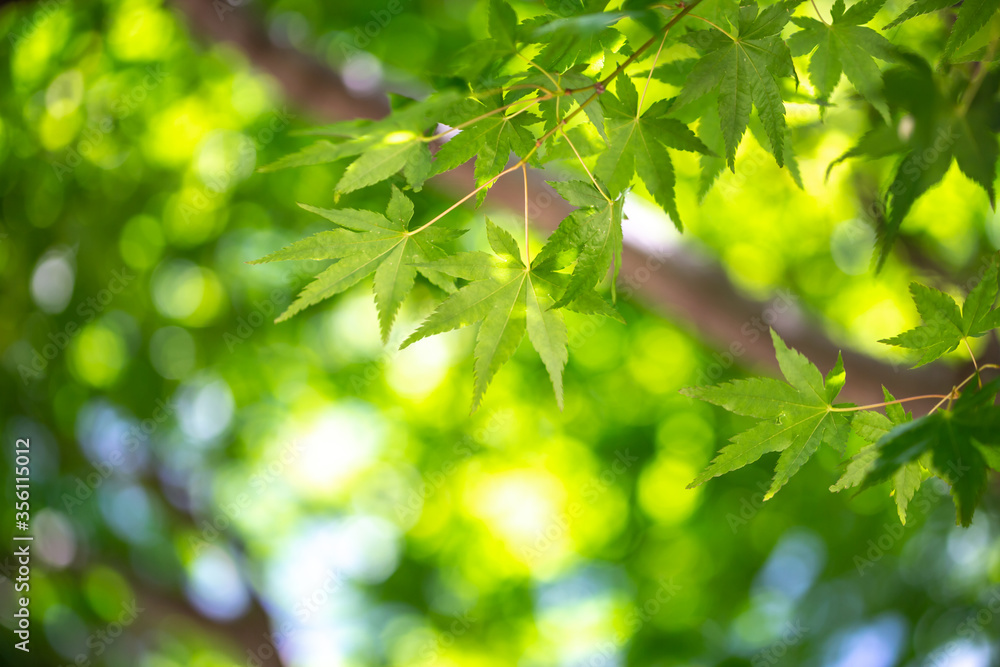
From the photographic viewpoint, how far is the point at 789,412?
4.77 ft

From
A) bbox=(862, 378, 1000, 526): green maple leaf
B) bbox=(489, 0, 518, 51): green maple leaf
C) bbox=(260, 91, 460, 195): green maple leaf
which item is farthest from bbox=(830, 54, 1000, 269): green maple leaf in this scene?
bbox=(260, 91, 460, 195): green maple leaf

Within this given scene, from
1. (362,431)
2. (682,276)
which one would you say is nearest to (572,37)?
(682,276)

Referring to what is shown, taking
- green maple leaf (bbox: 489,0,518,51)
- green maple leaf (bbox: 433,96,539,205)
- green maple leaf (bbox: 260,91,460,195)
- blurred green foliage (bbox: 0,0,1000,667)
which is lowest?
blurred green foliage (bbox: 0,0,1000,667)

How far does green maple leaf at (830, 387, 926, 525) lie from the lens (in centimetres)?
134

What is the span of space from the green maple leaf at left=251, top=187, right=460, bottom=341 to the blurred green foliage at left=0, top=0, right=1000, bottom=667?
445cm

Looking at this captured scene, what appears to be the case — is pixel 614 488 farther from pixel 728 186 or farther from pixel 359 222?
pixel 359 222

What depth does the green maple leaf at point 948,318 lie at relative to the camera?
52.4 inches

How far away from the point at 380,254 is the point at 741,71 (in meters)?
0.90

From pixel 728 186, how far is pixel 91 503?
7363mm

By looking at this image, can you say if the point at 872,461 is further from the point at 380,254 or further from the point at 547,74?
the point at 380,254

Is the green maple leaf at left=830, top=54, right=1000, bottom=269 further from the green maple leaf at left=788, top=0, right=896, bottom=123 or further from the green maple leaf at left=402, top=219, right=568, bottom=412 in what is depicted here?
the green maple leaf at left=402, top=219, right=568, bottom=412

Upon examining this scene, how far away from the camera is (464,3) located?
6168 mm

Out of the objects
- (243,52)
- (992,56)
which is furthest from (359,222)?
(243,52)

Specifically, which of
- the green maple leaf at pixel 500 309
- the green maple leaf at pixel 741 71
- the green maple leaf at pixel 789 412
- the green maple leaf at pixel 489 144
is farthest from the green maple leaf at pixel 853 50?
the green maple leaf at pixel 500 309
